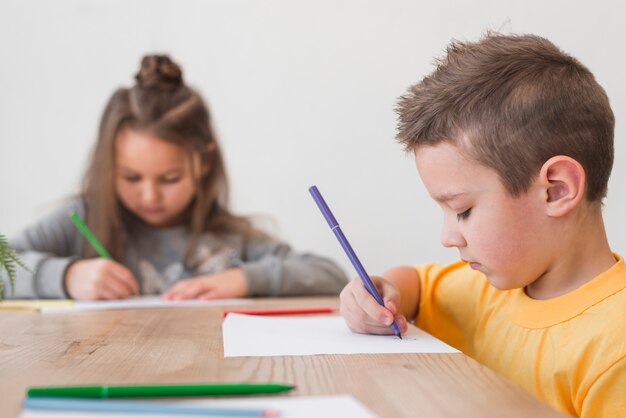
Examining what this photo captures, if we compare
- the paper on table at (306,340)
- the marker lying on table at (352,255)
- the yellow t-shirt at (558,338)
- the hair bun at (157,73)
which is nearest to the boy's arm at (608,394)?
the yellow t-shirt at (558,338)

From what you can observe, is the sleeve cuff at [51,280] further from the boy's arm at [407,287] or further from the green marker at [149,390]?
the green marker at [149,390]

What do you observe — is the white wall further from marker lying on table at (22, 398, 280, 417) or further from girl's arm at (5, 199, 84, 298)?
marker lying on table at (22, 398, 280, 417)

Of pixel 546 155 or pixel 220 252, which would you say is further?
pixel 220 252

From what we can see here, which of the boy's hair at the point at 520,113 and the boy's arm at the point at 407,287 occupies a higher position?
the boy's hair at the point at 520,113

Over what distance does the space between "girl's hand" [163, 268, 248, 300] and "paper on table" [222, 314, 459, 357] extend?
379mm

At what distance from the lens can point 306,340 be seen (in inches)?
29.1

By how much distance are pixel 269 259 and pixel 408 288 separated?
523 millimetres

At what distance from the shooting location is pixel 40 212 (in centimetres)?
194

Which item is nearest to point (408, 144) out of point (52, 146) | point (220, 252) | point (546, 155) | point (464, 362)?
point (546, 155)

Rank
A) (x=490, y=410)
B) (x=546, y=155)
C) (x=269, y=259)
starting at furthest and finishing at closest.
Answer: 1. (x=269, y=259)
2. (x=546, y=155)
3. (x=490, y=410)

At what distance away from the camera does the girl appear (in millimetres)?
1602

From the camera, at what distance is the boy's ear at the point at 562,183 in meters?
0.75

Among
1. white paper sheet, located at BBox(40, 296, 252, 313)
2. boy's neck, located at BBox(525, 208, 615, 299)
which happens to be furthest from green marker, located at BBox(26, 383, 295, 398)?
white paper sheet, located at BBox(40, 296, 252, 313)

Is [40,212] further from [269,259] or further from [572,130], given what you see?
[572,130]
